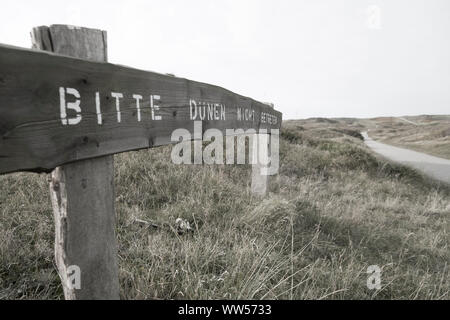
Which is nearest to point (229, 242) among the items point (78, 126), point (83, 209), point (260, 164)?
point (83, 209)

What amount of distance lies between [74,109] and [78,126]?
7 cm

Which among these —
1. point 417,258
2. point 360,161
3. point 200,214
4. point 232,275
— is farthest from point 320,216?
point 360,161

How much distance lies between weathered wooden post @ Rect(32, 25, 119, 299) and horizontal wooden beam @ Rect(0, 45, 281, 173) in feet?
0.38

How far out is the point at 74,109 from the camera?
1251 mm

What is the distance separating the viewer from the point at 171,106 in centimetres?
194

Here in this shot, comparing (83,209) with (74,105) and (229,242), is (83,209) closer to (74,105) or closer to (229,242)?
(74,105)

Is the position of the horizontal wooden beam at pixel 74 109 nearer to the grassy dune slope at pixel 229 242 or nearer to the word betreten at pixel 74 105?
the word betreten at pixel 74 105

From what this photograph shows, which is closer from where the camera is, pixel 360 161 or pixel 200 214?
pixel 200 214

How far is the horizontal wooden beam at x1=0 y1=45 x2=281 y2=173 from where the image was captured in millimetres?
1043

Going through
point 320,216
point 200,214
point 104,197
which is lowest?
point 320,216

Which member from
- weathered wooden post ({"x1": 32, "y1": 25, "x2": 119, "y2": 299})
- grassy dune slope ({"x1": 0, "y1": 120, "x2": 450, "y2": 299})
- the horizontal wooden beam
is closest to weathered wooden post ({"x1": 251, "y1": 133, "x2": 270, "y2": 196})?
grassy dune slope ({"x1": 0, "y1": 120, "x2": 450, "y2": 299})

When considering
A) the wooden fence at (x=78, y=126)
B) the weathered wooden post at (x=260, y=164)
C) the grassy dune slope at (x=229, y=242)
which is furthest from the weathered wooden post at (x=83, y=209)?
the weathered wooden post at (x=260, y=164)
